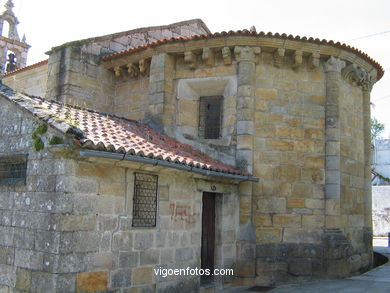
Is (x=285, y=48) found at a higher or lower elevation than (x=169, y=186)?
higher

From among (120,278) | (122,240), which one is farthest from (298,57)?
(120,278)

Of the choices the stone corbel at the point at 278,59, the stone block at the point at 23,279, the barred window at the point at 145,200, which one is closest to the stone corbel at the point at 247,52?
the stone corbel at the point at 278,59

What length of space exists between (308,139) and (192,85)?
2826 millimetres

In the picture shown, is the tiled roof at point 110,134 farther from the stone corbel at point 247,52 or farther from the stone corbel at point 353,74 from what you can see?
the stone corbel at point 353,74

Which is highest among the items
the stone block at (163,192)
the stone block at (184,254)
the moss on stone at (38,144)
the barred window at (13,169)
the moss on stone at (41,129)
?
the moss on stone at (41,129)

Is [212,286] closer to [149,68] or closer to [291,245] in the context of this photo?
[291,245]

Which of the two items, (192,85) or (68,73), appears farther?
(68,73)

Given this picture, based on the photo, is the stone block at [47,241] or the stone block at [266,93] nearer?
the stone block at [47,241]

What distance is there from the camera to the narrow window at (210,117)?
974cm

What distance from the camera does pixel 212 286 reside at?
8273 millimetres

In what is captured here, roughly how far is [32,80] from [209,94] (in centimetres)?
623

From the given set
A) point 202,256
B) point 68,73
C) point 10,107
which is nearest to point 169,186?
point 202,256

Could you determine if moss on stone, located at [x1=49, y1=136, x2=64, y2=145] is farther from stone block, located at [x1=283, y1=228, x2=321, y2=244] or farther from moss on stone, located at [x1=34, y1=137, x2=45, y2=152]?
stone block, located at [x1=283, y1=228, x2=321, y2=244]

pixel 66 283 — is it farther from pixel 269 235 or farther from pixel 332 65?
pixel 332 65
